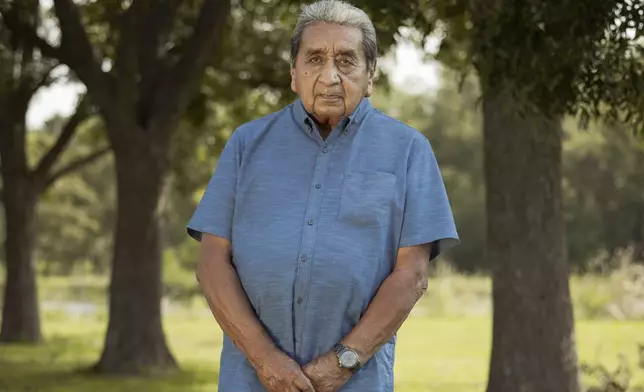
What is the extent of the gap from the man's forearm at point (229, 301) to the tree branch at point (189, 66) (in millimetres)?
11893

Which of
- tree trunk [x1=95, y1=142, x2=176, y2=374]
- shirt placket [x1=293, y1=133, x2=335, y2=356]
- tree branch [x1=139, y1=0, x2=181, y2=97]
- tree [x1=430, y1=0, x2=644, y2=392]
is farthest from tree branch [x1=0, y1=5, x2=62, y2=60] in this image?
shirt placket [x1=293, y1=133, x2=335, y2=356]

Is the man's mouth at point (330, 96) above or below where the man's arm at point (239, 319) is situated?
above

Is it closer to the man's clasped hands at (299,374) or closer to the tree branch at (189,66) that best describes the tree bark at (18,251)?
the tree branch at (189,66)

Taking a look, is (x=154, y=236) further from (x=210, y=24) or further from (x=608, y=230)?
(x=608, y=230)

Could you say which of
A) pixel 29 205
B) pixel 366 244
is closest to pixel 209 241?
pixel 366 244

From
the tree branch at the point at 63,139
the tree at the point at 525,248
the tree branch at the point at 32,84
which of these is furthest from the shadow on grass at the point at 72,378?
the tree at the point at 525,248

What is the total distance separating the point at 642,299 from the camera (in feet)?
77.8

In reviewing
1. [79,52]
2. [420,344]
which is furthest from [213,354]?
[79,52]

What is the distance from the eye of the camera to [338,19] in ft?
10.8

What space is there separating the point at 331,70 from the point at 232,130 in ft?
54.8

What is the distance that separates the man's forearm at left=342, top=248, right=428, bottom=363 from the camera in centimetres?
313

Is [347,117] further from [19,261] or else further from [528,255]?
[19,261]

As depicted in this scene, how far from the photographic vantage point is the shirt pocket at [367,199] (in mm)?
3188

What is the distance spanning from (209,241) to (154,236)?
12163mm
